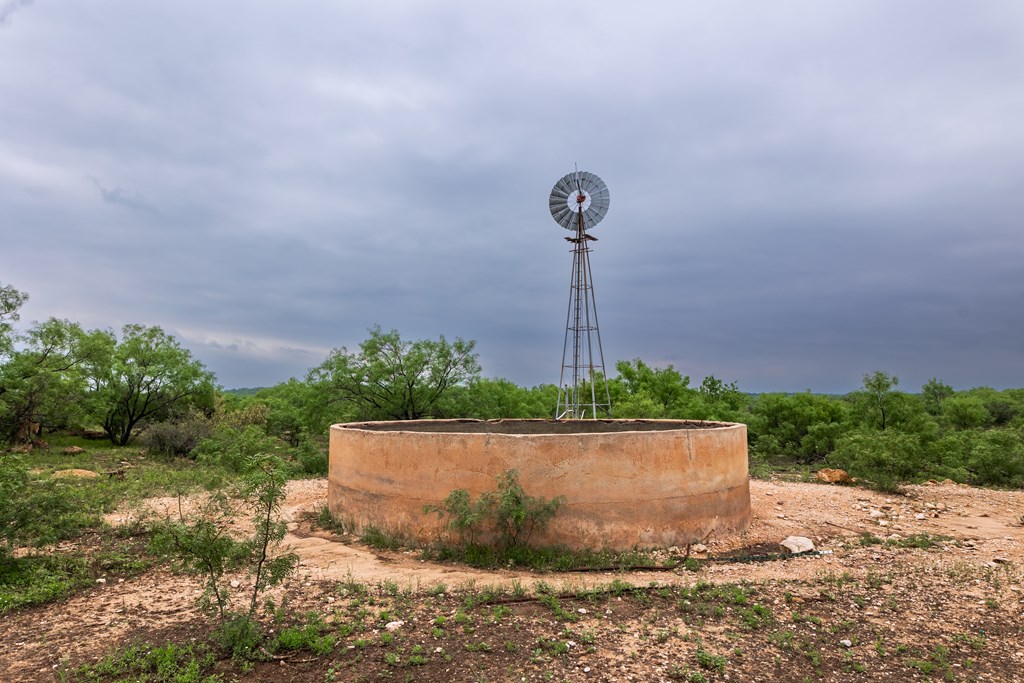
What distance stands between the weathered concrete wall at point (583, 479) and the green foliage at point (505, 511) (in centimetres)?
14

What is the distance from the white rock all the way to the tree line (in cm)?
753

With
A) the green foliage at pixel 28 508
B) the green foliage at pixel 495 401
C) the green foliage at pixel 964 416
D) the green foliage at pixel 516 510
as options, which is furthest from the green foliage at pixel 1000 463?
the green foliage at pixel 28 508

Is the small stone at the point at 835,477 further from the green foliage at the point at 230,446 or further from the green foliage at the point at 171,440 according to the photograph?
the green foliage at the point at 171,440

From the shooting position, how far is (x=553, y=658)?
16.8 feet

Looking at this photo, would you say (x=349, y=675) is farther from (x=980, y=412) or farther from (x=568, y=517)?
(x=980, y=412)

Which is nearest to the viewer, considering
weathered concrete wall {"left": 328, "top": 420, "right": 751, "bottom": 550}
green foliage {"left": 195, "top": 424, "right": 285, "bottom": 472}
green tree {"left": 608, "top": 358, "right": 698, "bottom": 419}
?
weathered concrete wall {"left": 328, "top": 420, "right": 751, "bottom": 550}

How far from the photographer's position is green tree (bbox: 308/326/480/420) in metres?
22.6

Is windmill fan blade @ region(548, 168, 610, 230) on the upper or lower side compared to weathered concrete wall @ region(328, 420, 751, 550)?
upper

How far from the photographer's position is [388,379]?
2273 centimetres

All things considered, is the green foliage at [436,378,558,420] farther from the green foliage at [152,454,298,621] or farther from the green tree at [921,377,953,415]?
the green tree at [921,377,953,415]

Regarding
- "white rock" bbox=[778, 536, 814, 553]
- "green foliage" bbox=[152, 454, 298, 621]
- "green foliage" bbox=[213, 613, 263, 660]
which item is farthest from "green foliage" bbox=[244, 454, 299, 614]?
"white rock" bbox=[778, 536, 814, 553]

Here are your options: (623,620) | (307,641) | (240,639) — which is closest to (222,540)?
(240,639)

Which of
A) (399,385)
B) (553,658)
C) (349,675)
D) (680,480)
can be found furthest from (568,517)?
(399,385)

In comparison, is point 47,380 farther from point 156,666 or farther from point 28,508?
point 156,666
